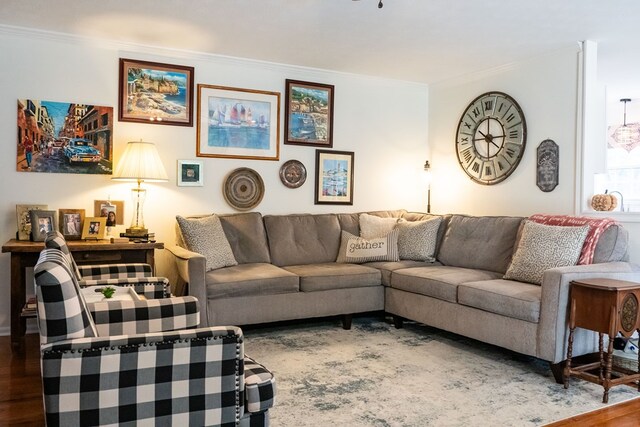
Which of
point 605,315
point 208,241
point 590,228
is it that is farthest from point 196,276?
point 590,228

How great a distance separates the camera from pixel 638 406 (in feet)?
9.20

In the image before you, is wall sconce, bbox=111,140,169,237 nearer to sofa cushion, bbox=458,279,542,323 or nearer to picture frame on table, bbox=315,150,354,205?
picture frame on table, bbox=315,150,354,205

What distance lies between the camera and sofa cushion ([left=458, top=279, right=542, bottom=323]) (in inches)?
127

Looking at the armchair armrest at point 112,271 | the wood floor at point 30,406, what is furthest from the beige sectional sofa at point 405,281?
the wood floor at point 30,406

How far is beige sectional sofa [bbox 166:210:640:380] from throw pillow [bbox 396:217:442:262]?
7 centimetres

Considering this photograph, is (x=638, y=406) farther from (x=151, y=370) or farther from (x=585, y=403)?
(x=151, y=370)

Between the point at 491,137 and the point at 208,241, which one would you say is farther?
the point at 491,137

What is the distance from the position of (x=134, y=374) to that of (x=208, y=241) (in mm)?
2527

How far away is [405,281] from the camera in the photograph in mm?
4285

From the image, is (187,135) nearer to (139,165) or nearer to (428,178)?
(139,165)

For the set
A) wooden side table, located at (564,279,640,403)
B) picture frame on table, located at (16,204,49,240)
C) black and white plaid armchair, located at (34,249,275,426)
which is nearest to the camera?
black and white plaid armchair, located at (34,249,275,426)

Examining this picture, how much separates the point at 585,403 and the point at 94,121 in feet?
13.3

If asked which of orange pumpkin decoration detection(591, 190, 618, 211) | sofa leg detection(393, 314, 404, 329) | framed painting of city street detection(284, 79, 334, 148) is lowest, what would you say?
sofa leg detection(393, 314, 404, 329)

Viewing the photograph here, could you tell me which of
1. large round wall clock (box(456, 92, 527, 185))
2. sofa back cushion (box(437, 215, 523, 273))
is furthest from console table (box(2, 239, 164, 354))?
large round wall clock (box(456, 92, 527, 185))
